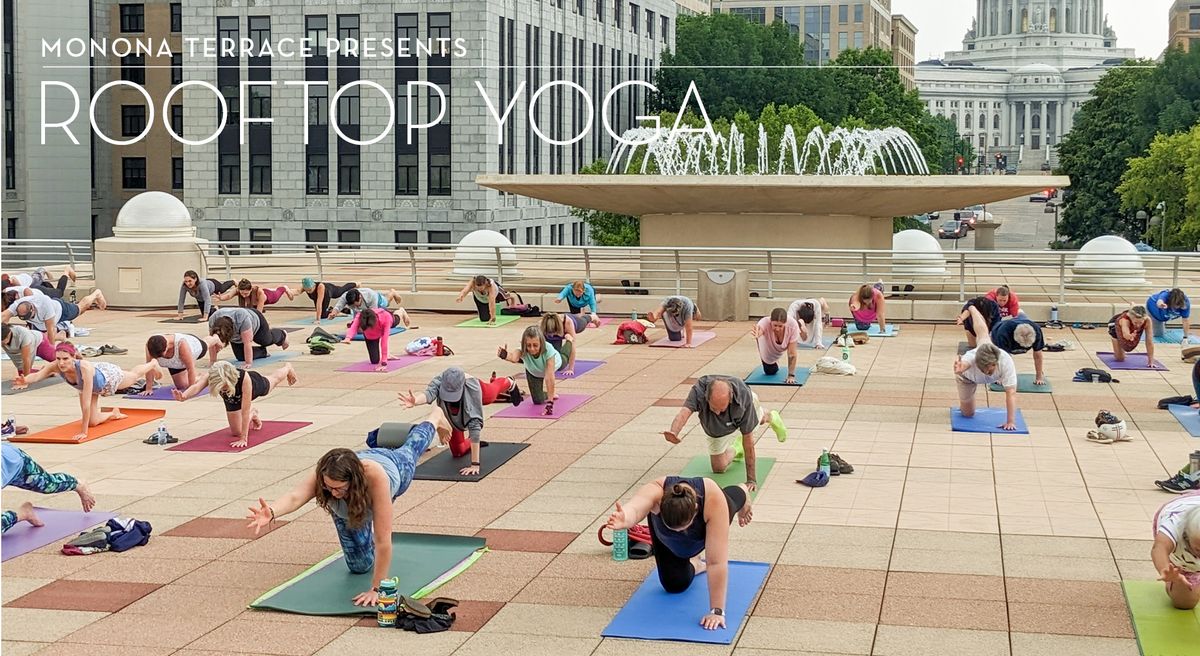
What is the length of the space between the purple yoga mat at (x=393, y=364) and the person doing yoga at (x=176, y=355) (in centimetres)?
339

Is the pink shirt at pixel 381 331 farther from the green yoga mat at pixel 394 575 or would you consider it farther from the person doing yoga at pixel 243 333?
the green yoga mat at pixel 394 575

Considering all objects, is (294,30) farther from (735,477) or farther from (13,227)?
(735,477)

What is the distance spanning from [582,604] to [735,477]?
403 cm

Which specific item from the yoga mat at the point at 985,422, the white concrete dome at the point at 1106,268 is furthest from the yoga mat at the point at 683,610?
the white concrete dome at the point at 1106,268

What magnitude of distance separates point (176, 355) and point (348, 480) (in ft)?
28.8

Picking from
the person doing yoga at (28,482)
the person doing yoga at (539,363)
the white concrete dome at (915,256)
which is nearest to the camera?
the person doing yoga at (28,482)

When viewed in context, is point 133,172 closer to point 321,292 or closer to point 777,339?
point 321,292

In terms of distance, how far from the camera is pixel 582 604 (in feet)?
31.5

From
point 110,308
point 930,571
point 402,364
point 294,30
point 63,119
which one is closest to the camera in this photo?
point 930,571

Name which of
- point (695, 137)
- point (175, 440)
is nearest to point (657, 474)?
point (175, 440)

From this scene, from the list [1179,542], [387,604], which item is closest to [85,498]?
[387,604]

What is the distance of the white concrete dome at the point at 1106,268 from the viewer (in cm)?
2972

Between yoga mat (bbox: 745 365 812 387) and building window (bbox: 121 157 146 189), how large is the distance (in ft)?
198

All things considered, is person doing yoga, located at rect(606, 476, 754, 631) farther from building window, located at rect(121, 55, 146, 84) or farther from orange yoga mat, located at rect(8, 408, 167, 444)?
building window, located at rect(121, 55, 146, 84)
